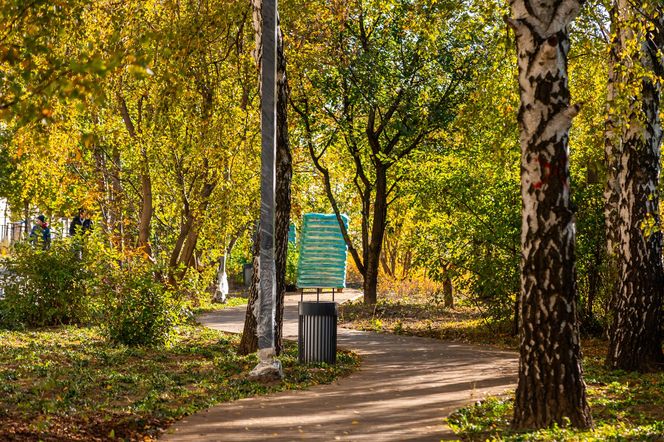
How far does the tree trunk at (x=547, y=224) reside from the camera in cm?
839

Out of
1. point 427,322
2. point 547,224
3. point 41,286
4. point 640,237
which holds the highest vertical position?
point 640,237

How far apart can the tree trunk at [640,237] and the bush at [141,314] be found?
24.3ft

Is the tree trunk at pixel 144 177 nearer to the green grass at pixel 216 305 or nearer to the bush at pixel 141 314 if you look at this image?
the green grass at pixel 216 305

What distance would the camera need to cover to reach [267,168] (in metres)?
11.9

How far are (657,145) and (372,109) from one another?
12.4m

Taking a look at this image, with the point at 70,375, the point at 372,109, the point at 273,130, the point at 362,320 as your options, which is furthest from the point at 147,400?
the point at 372,109

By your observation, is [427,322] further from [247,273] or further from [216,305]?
[247,273]

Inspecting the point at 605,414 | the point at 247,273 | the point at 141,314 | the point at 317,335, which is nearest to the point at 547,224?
the point at 605,414

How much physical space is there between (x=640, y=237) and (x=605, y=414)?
4072 millimetres

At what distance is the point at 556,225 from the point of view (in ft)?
27.5

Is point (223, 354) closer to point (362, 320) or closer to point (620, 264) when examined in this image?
point (620, 264)

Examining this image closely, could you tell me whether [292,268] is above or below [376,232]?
below

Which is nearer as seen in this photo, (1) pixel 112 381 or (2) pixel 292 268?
(1) pixel 112 381

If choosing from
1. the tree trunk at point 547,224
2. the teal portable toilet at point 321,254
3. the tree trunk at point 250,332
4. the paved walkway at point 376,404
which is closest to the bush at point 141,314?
the tree trunk at point 250,332
